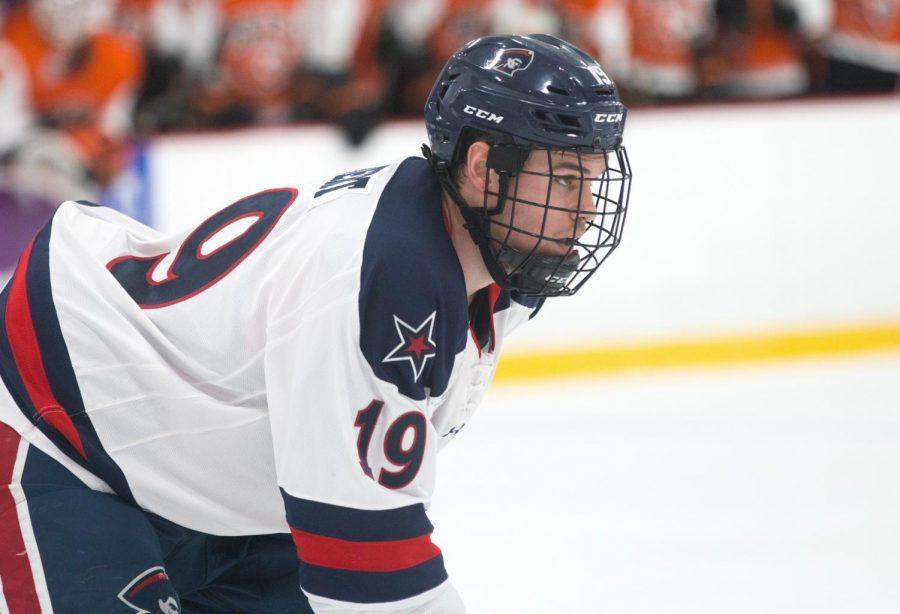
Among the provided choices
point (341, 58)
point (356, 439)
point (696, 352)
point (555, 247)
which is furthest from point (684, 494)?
point (341, 58)

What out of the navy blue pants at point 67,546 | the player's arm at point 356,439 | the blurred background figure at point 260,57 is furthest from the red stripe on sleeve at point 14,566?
the blurred background figure at point 260,57

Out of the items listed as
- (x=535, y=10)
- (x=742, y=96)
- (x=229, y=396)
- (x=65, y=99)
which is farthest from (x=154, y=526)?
(x=742, y=96)

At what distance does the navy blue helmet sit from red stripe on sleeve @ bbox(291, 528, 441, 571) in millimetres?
367

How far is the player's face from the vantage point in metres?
1.66

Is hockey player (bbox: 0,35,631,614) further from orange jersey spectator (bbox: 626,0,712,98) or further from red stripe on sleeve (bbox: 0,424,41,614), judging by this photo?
orange jersey spectator (bbox: 626,0,712,98)

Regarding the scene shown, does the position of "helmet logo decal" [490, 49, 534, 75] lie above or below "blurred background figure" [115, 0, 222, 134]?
above

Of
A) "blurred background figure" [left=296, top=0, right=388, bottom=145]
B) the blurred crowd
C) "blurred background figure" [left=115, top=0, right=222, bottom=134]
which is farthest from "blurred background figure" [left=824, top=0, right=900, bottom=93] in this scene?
"blurred background figure" [left=115, top=0, right=222, bottom=134]

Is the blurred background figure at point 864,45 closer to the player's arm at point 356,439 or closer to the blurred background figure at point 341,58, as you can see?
the blurred background figure at point 341,58

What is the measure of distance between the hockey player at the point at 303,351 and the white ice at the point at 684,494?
1125mm

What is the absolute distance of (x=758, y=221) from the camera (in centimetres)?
473

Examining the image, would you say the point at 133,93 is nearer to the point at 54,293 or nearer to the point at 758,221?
the point at 758,221

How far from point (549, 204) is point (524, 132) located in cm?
9

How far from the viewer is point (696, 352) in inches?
179

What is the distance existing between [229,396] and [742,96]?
13.5ft
